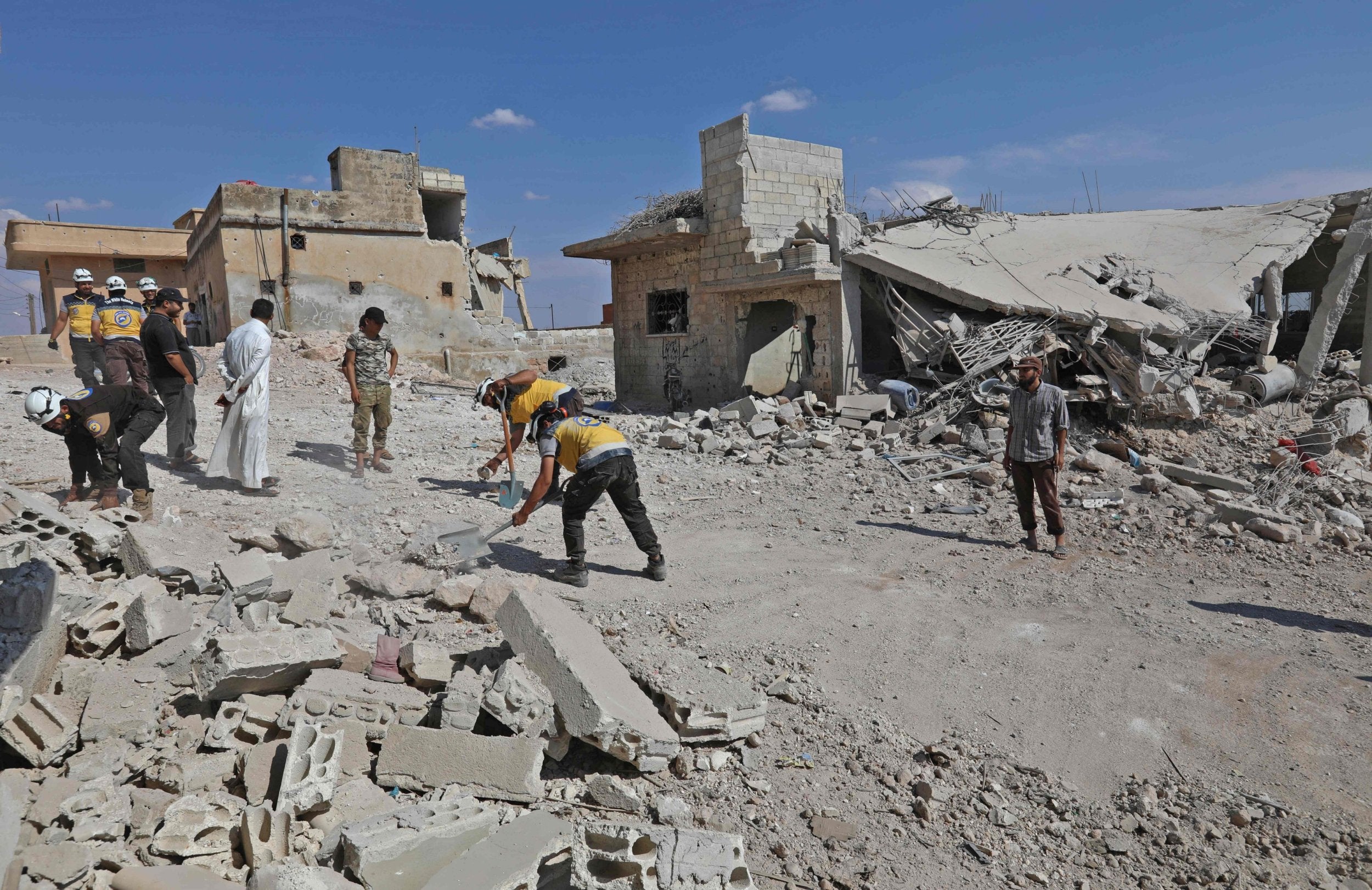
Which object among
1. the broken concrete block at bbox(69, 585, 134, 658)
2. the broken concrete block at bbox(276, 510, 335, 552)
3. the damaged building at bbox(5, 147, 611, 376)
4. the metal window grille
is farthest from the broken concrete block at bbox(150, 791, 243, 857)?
the damaged building at bbox(5, 147, 611, 376)

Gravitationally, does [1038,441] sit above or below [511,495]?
above

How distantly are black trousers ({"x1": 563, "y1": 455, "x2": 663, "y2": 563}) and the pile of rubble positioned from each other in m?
0.82

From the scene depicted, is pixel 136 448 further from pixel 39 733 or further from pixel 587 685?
pixel 587 685

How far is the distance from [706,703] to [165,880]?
6.38ft

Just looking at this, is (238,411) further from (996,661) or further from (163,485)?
(996,661)

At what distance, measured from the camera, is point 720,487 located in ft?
28.7

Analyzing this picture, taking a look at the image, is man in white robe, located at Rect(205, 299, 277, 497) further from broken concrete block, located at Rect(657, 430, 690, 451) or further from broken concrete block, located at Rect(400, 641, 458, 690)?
broken concrete block, located at Rect(657, 430, 690, 451)

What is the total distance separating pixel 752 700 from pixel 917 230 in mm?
11126

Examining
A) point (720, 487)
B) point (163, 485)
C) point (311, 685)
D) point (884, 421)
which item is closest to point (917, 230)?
point (884, 421)

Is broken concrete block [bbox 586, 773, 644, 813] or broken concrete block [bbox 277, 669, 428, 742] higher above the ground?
broken concrete block [bbox 277, 669, 428, 742]

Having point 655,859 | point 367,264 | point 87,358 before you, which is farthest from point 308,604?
point 367,264

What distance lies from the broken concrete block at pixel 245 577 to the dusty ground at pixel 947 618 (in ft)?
4.35

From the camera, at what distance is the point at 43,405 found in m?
5.24

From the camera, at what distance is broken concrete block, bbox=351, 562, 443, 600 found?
15.6 ft
